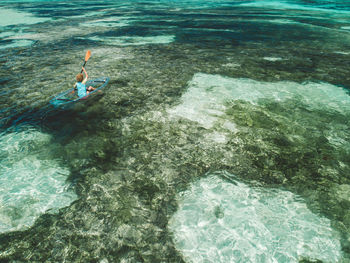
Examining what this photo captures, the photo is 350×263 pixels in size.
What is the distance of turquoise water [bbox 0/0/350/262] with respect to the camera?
488cm

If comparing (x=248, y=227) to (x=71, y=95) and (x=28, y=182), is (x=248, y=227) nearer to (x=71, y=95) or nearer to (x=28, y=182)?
(x=28, y=182)

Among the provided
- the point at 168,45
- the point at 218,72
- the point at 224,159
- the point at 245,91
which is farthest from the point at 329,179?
the point at 168,45

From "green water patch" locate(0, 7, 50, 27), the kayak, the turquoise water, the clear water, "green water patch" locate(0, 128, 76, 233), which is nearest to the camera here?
the clear water

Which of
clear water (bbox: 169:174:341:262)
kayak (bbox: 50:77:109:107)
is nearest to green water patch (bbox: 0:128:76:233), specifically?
kayak (bbox: 50:77:109:107)

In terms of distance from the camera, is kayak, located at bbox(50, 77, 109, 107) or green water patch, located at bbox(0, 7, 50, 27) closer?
kayak, located at bbox(50, 77, 109, 107)

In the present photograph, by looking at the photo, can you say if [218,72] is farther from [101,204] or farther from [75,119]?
[101,204]

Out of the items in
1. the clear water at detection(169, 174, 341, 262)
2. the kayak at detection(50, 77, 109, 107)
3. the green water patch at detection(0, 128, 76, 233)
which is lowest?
the green water patch at detection(0, 128, 76, 233)

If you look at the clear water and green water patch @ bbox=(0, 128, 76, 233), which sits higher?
the clear water

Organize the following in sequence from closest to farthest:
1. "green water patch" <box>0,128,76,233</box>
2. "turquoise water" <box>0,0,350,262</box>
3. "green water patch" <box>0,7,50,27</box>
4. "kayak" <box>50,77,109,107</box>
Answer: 1. "turquoise water" <box>0,0,350,262</box>
2. "green water patch" <box>0,128,76,233</box>
3. "kayak" <box>50,77,109,107</box>
4. "green water patch" <box>0,7,50,27</box>

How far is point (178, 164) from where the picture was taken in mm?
6820

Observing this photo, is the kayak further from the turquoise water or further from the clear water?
the clear water

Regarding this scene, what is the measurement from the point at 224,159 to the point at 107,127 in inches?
172

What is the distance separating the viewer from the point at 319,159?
6.98 meters

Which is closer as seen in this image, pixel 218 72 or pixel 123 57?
pixel 218 72
